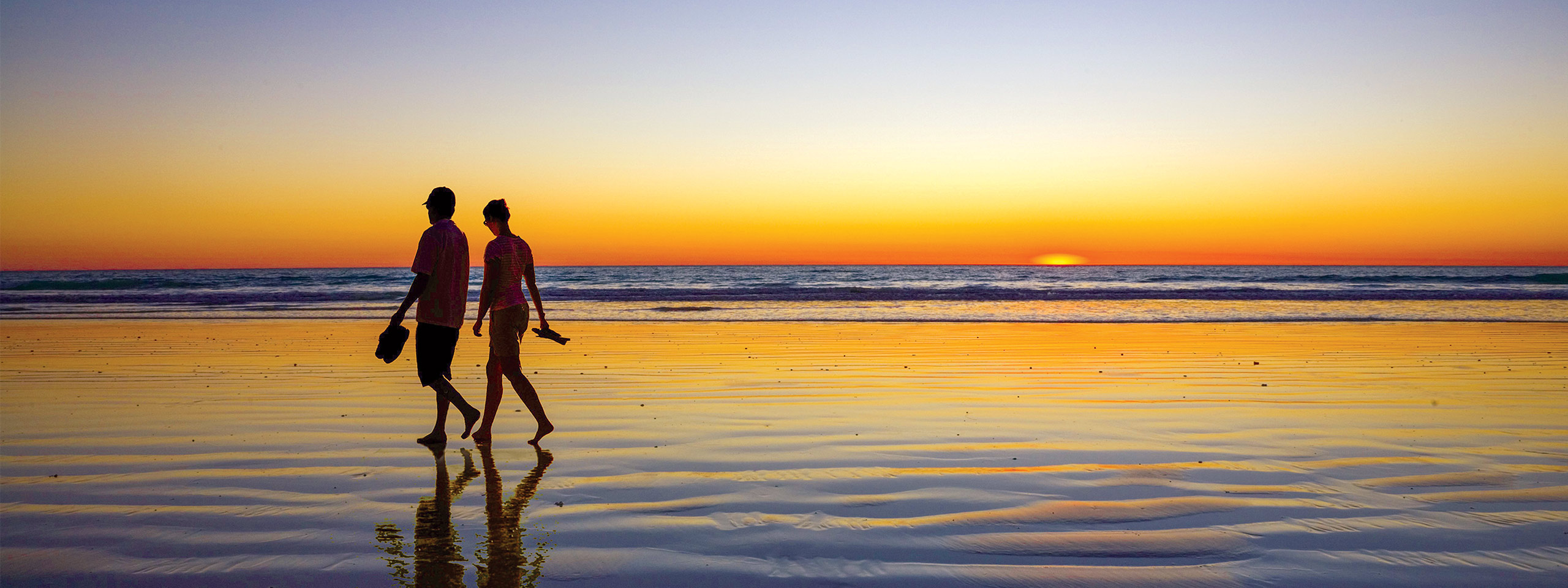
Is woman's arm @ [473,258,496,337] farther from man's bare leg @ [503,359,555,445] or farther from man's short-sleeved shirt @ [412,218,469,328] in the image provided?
man's bare leg @ [503,359,555,445]

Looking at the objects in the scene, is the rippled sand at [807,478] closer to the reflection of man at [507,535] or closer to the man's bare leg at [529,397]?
the reflection of man at [507,535]

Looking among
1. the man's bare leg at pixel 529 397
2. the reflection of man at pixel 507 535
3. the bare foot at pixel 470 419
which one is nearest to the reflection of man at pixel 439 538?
the reflection of man at pixel 507 535

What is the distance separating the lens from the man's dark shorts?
18.4ft

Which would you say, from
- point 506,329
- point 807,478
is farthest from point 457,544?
point 506,329

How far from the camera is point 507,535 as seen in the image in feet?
12.0

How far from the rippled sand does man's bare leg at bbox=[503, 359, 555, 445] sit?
0.14m

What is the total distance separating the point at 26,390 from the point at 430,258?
5.26 m

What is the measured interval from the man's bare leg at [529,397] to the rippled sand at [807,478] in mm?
139

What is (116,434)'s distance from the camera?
5.78 meters

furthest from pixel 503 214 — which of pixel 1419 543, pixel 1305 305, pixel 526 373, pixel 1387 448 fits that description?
pixel 1305 305

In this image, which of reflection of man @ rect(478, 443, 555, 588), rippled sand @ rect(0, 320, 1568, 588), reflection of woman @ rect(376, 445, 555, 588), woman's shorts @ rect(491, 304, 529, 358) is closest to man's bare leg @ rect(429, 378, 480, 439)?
rippled sand @ rect(0, 320, 1568, 588)

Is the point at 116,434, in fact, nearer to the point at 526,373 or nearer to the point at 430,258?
the point at 430,258

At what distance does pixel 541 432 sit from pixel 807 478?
2007mm

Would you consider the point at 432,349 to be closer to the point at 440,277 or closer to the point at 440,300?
the point at 440,300
